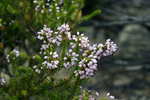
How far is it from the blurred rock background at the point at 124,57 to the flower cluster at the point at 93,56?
4548 mm

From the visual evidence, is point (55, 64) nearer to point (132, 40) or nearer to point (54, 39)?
point (54, 39)

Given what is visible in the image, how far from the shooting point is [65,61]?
265cm

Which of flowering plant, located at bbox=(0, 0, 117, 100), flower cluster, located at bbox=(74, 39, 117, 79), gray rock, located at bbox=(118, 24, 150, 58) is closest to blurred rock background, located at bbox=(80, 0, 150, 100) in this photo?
gray rock, located at bbox=(118, 24, 150, 58)

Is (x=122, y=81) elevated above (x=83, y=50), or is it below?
above

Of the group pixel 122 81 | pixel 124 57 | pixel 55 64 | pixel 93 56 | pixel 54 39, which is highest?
pixel 124 57

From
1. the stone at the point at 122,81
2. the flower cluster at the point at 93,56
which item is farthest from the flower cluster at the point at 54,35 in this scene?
the stone at the point at 122,81

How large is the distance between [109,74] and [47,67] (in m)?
6.37

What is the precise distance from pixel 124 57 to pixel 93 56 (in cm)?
682

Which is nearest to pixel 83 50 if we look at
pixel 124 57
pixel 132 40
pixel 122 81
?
pixel 122 81

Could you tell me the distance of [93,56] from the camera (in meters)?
2.31

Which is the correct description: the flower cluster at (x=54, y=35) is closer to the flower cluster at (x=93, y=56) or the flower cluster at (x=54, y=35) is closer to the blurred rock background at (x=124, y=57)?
the flower cluster at (x=93, y=56)

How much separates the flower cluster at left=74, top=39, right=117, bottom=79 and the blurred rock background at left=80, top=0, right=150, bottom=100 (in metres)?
4.55

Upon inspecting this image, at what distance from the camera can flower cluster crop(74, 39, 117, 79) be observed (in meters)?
2.31

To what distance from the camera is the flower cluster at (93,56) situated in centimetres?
231
